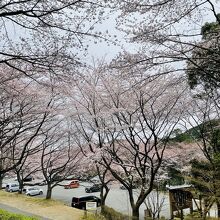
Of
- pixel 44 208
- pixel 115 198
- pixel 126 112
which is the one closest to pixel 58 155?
pixel 44 208

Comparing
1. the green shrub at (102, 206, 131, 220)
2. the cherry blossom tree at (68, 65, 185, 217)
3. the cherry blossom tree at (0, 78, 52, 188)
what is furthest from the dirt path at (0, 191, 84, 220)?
the cherry blossom tree at (0, 78, 52, 188)

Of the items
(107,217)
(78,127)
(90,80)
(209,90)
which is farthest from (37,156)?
(209,90)

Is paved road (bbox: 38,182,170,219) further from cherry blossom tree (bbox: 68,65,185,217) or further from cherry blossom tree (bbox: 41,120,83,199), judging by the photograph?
cherry blossom tree (bbox: 68,65,185,217)

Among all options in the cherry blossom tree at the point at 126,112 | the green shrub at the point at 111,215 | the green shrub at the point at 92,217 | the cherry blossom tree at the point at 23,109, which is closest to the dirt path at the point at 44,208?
the green shrub at the point at 92,217

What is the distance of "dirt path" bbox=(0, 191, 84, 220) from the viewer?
14914 mm

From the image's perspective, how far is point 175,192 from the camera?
17094 millimetres

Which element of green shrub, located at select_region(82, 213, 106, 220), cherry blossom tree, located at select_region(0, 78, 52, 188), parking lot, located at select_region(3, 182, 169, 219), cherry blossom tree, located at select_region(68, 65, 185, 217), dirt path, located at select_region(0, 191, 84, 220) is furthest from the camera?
parking lot, located at select_region(3, 182, 169, 219)

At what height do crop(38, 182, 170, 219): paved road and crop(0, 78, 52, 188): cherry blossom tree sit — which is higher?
crop(0, 78, 52, 188): cherry blossom tree

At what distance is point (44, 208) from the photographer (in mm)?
17188

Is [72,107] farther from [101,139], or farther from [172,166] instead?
[172,166]

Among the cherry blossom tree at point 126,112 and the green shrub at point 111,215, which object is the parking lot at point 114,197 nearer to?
the green shrub at point 111,215

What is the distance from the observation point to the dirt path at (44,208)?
14.9m

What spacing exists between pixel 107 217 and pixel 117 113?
5.24 meters

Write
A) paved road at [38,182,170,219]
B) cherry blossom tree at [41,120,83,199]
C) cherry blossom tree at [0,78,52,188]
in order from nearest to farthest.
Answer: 1. cherry blossom tree at [0,78,52,188]
2. cherry blossom tree at [41,120,83,199]
3. paved road at [38,182,170,219]
